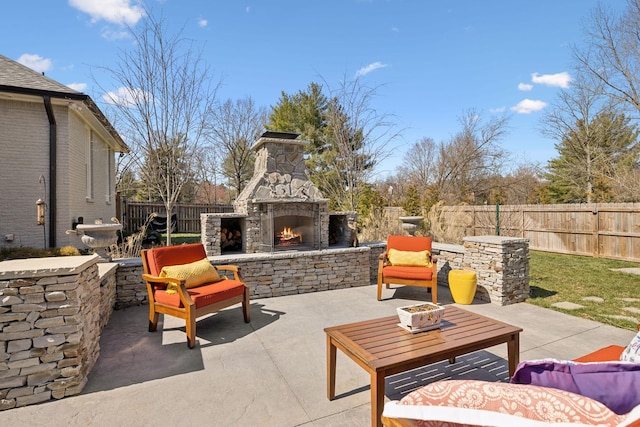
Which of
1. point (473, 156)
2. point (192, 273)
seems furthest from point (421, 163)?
point (192, 273)

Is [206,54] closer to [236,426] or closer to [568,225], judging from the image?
[236,426]

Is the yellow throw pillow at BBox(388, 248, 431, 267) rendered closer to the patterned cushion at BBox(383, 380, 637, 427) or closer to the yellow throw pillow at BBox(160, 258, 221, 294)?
the yellow throw pillow at BBox(160, 258, 221, 294)

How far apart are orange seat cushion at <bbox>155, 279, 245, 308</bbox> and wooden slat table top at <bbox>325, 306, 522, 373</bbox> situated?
1845 mm

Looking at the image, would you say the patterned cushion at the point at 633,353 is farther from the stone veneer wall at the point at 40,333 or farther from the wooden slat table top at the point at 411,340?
the stone veneer wall at the point at 40,333

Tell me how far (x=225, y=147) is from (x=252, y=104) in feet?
9.91

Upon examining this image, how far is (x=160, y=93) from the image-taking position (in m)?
7.22

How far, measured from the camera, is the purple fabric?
1131mm

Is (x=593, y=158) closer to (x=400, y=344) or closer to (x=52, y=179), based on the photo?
(x=400, y=344)

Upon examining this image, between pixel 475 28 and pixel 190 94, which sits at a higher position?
pixel 475 28

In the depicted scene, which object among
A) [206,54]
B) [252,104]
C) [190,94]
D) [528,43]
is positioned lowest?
[190,94]

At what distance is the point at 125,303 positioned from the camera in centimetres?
490

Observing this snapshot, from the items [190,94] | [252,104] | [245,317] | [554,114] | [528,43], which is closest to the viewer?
[245,317]

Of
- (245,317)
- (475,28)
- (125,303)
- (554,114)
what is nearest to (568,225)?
(475,28)

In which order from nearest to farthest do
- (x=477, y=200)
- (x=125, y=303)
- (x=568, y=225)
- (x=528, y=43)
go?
(x=125, y=303) → (x=528, y=43) → (x=568, y=225) → (x=477, y=200)
